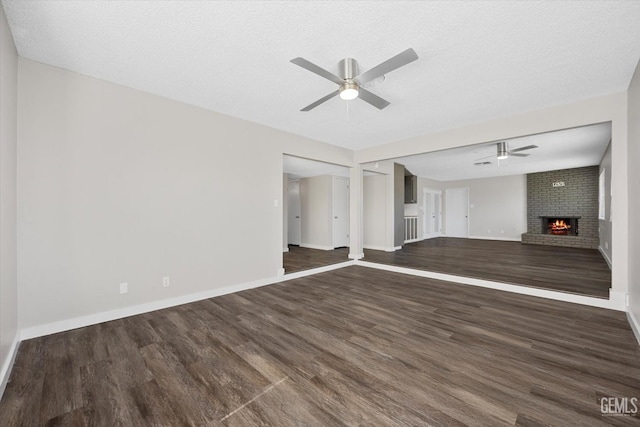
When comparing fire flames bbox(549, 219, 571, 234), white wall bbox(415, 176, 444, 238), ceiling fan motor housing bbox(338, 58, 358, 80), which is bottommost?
fire flames bbox(549, 219, 571, 234)

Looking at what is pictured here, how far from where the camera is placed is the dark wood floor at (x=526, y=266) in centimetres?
368

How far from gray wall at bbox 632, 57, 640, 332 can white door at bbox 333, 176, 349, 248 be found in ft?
18.4

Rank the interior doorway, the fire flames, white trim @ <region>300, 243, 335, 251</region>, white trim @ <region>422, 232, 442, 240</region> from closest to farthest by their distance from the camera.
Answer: the interior doorway
white trim @ <region>300, 243, 335, 251</region>
the fire flames
white trim @ <region>422, 232, 442, 240</region>

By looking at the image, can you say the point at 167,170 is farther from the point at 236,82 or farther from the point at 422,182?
the point at 422,182

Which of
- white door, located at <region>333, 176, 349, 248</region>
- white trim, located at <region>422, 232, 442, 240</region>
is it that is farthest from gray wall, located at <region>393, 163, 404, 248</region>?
white trim, located at <region>422, 232, 442, 240</region>

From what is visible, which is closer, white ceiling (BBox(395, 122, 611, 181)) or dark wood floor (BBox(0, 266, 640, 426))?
dark wood floor (BBox(0, 266, 640, 426))

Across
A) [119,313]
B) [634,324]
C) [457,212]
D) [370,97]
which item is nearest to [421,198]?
[457,212]

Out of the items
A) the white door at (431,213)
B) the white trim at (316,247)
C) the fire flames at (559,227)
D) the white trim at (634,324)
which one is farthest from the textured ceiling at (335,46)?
the fire flames at (559,227)

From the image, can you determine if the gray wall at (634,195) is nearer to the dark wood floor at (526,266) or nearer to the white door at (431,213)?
the dark wood floor at (526,266)

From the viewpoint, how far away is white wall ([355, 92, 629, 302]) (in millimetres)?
2842

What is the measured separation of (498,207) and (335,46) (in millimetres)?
9866

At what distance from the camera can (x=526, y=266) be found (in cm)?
491

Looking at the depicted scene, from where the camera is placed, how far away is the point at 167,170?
3020mm

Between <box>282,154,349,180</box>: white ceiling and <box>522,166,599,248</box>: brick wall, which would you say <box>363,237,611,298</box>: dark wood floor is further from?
<box>282,154,349,180</box>: white ceiling
